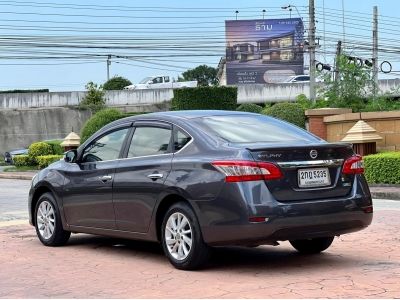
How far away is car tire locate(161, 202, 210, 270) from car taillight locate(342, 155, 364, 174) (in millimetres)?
1590

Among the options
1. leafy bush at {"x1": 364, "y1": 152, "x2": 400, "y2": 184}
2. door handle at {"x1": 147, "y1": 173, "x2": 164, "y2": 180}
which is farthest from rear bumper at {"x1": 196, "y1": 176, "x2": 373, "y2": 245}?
leafy bush at {"x1": 364, "y1": 152, "x2": 400, "y2": 184}

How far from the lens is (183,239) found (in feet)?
23.1

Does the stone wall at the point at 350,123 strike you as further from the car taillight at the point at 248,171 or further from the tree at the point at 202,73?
the tree at the point at 202,73

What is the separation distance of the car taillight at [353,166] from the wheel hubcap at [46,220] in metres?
3.77

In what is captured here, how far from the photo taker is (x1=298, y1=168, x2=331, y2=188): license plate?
22.4 feet

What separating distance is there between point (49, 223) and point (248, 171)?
347 centimetres

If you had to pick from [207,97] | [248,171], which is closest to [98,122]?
[207,97]

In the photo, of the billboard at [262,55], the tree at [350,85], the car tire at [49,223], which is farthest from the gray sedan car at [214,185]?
the billboard at [262,55]

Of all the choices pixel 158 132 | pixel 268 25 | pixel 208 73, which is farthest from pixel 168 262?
pixel 208 73

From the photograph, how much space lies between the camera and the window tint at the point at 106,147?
26.9 ft

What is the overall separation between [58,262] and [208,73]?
104 meters

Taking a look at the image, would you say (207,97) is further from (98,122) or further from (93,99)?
(93,99)

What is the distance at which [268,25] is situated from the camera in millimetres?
87375

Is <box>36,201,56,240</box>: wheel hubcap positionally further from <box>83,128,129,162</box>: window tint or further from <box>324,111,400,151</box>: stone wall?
<box>324,111,400,151</box>: stone wall
